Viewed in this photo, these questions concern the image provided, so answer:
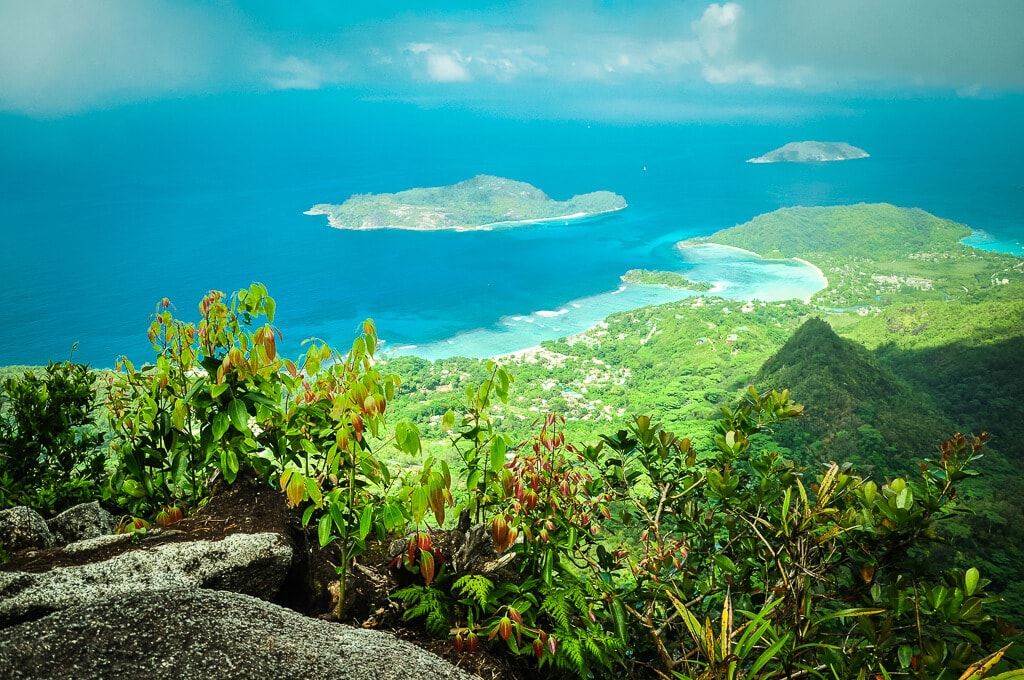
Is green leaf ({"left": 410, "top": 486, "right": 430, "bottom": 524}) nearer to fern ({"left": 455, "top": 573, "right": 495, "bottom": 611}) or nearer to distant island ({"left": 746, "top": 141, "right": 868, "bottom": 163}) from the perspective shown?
fern ({"left": 455, "top": 573, "right": 495, "bottom": 611})

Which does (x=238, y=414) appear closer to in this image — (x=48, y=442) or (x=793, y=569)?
(x=793, y=569)

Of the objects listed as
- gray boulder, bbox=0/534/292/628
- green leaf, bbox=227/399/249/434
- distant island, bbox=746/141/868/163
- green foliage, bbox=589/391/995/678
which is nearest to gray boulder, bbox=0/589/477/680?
gray boulder, bbox=0/534/292/628

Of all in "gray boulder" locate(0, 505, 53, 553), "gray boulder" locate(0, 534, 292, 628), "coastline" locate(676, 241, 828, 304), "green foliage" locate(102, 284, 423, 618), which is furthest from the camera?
"coastline" locate(676, 241, 828, 304)

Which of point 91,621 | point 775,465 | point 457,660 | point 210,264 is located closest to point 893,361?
point 775,465

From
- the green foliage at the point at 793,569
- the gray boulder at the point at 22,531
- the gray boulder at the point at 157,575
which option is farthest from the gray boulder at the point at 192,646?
the gray boulder at the point at 22,531

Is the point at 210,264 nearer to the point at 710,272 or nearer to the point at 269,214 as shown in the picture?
the point at 269,214

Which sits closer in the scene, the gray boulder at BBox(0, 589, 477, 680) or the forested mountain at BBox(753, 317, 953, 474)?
the gray boulder at BBox(0, 589, 477, 680)

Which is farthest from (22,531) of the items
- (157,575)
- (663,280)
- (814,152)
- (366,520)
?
(814,152)

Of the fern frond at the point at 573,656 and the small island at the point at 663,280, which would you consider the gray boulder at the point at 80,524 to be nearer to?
the fern frond at the point at 573,656
